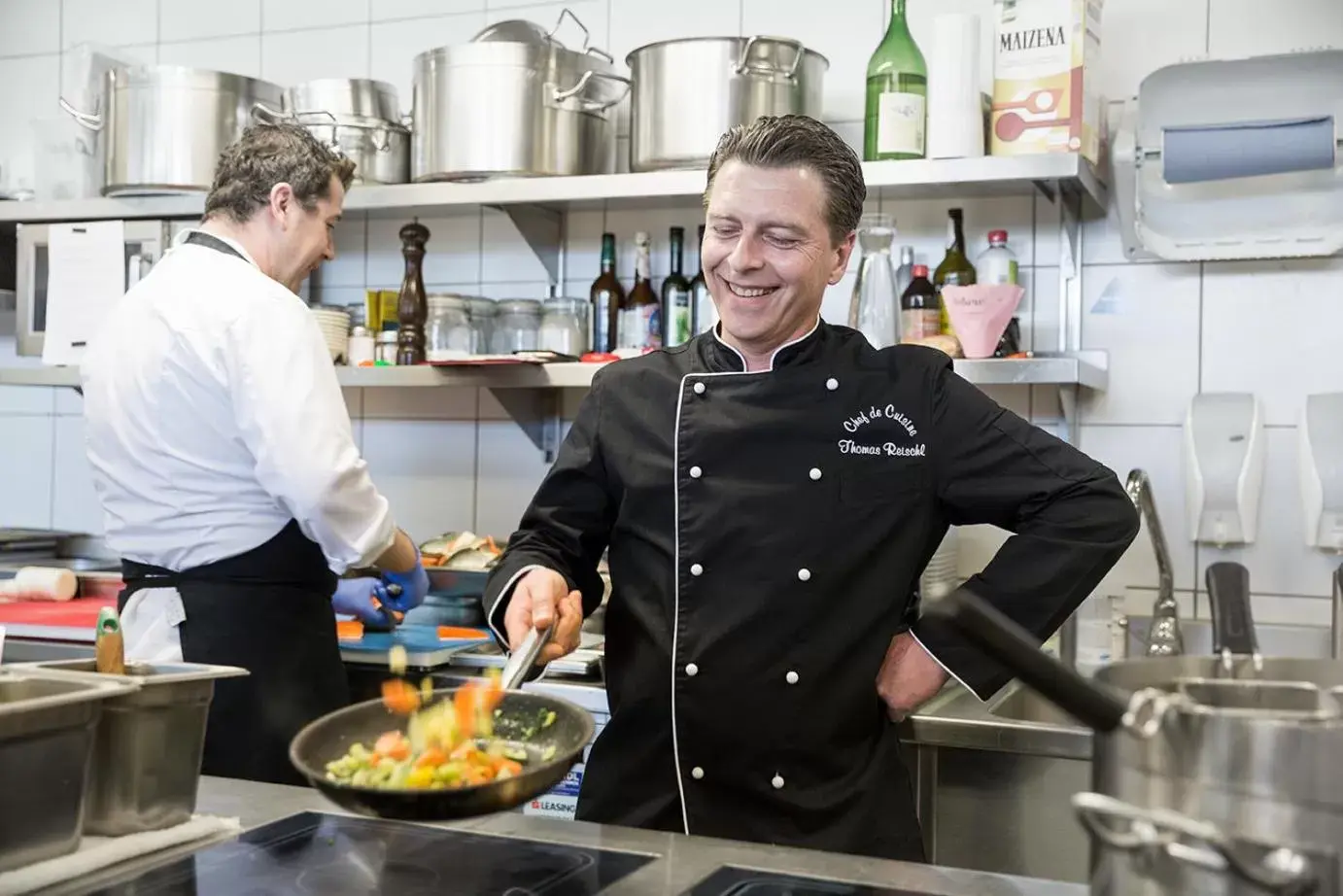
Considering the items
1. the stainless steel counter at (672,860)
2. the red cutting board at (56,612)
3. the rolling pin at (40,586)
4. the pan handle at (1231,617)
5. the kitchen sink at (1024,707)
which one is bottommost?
the kitchen sink at (1024,707)

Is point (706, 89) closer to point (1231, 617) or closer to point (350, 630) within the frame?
point (350, 630)

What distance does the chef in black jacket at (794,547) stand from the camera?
1.52m

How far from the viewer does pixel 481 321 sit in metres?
2.89

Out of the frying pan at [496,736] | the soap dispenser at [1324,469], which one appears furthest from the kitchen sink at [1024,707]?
the frying pan at [496,736]

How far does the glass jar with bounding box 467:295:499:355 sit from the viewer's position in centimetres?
287

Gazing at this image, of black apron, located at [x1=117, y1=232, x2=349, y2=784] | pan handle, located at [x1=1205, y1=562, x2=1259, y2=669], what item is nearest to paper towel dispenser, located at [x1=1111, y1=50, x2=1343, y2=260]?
pan handle, located at [x1=1205, y1=562, x2=1259, y2=669]

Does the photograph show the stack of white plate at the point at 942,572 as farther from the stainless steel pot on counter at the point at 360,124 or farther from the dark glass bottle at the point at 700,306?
the stainless steel pot on counter at the point at 360,124

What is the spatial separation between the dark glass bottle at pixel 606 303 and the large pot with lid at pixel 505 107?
0.20 m

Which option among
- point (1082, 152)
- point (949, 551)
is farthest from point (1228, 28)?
point (949, 551)

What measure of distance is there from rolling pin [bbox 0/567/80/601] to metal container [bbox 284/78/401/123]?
1.09 metres

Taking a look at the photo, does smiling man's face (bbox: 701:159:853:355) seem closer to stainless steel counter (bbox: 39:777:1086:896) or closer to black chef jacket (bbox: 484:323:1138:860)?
black chef jacket (bbox: 484:323:1138:860)

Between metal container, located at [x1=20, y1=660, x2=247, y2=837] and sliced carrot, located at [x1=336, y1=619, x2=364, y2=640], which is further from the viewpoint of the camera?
sliced carrot, located at [x1=336, y1=619, x2=364, y2=640]

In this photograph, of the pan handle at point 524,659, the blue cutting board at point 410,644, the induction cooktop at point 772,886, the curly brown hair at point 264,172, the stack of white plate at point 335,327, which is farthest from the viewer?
the stack of white plate at point 335,327

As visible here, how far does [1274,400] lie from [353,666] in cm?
173
